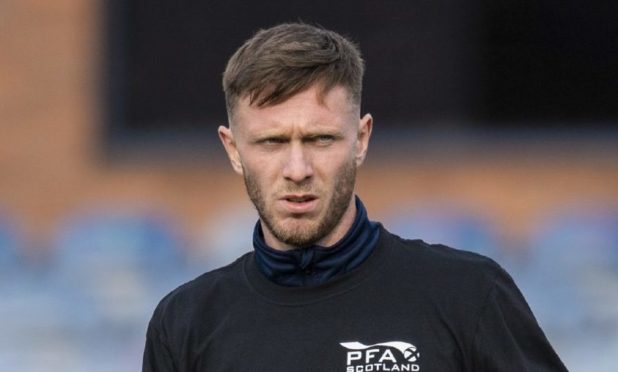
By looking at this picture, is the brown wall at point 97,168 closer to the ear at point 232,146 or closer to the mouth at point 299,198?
the ear at point 232,146

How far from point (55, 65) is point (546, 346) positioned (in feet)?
18.4

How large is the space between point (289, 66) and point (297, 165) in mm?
223

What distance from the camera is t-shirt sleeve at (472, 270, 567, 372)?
3109 mm

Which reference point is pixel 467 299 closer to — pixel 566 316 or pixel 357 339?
pixel 357 339

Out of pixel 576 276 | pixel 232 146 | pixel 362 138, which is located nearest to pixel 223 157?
pixel 576 276

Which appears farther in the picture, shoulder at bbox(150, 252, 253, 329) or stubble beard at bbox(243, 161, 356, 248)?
shoulder at bbox(150, 252, 253, 329)

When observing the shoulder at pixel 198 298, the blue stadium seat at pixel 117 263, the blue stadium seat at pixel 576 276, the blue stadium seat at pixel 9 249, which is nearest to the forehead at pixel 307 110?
the shoulder at pixel 198 298

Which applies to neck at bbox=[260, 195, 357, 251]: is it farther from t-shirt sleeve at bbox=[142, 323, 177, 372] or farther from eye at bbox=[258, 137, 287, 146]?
t-shirt sleeve at bbox=[142, 323, 177, 372]

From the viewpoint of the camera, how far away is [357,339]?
319 centimetres

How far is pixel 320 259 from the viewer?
10.7 feet

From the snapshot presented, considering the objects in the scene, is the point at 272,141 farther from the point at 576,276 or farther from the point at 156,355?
the point at 576,276

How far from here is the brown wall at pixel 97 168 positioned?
7.91m

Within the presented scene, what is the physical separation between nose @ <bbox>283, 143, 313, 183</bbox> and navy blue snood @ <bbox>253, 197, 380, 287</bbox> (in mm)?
177

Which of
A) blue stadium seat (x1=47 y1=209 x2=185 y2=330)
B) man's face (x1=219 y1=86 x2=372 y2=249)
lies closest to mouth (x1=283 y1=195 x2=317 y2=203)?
man's face (x1=219 y1=86 x2=372 y2=249)
